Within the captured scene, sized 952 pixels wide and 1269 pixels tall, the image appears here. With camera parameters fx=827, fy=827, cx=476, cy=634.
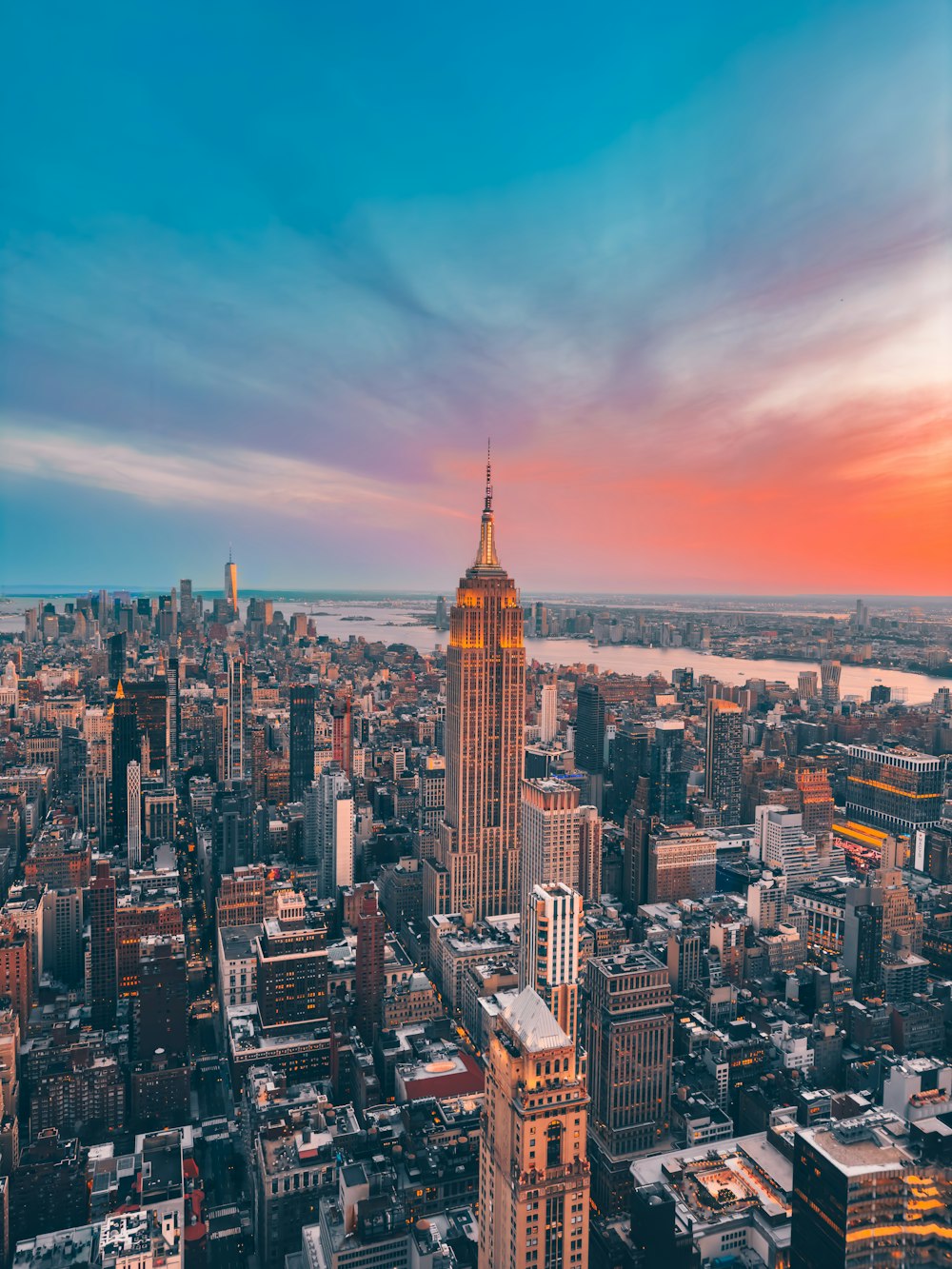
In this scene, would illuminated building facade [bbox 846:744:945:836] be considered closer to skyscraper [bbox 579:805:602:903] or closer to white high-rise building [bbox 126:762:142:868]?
skyscraper [bbox 579:805:602:903]

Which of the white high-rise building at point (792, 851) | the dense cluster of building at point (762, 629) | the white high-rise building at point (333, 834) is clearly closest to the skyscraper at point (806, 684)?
the dense cluster of building at point (762, 629)

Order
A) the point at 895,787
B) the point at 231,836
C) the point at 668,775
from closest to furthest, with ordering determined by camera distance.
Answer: the point at 231,836, the point at 895,787, the point at 668,775

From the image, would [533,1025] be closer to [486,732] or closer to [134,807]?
[486,732]

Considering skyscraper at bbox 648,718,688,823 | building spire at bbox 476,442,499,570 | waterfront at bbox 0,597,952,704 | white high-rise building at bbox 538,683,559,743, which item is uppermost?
building spire at bbox 476,442,499,570

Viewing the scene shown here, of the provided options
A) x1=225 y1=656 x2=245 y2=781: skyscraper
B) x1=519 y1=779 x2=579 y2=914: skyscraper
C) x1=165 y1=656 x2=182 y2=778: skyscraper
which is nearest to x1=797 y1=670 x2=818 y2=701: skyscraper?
x1=519 y1=779 x2=579 y2=914: skyscraper

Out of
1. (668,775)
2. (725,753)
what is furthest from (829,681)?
(668,775)

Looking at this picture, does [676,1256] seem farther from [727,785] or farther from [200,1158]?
[727,785]

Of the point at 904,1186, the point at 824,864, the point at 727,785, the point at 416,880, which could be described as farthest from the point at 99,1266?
the point at 727,785
